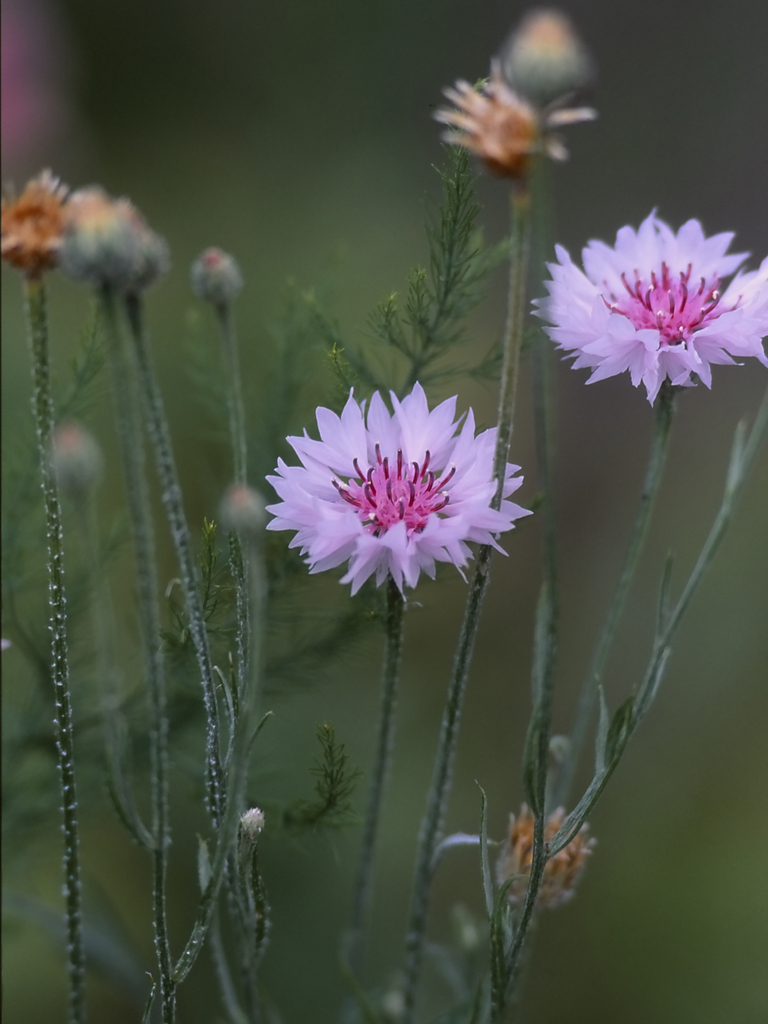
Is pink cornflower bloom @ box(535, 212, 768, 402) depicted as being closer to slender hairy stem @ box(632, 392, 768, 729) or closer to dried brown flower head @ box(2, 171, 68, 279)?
slender hairy stem @ box(632, 392, 768, 729)

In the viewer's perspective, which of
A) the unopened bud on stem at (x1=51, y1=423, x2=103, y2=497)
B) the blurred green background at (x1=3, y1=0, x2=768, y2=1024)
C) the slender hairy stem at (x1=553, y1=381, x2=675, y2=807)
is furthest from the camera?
the blurred green background at (x1=3, y1=0, x2=768, y2=1024)

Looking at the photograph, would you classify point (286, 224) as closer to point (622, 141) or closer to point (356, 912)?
point (622, 141)

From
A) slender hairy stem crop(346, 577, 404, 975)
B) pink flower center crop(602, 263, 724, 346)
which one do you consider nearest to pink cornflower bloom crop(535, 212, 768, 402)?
pink flower center crop(602, 263, 724, 346)

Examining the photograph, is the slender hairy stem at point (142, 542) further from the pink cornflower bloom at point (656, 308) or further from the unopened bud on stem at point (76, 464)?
the pink cornflower bloom at point (656, 308)

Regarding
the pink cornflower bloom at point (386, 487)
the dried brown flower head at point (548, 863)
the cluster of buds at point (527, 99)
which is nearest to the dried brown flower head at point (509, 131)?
the cluster of buds at point (527, 99)

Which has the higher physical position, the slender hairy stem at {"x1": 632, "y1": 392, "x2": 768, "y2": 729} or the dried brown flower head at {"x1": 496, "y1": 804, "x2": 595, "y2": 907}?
the slender hairy stem at {"x1": 632, "y1": 392, "x2": 768, "y2": 729}

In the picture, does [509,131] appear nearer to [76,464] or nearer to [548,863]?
[76,464]
